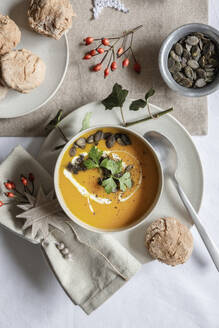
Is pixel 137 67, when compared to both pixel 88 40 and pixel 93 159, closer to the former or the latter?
pixel 88 40

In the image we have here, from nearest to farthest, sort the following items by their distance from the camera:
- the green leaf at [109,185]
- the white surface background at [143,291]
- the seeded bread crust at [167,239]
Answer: the green leaf at [109,185]
the seeded bread crust at [167,239]
the white surface background at [143,291]

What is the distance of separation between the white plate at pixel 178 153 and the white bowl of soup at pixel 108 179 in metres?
0.09

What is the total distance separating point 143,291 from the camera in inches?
70.5

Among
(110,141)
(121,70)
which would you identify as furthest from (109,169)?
(121,70)

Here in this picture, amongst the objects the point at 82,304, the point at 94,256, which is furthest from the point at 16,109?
the point at 82,304

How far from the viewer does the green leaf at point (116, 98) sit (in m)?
1.48

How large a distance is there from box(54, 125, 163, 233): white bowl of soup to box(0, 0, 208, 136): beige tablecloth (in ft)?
1.00

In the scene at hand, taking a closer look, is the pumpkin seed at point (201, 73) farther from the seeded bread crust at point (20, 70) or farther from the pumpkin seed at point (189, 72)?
the seeded bread crust at point (20, 70)

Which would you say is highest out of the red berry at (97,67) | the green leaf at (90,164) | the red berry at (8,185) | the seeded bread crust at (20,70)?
the seeded bread crust at (20,70)

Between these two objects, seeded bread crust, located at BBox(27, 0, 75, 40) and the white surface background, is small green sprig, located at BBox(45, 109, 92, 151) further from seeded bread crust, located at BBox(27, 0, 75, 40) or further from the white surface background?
the white surface background

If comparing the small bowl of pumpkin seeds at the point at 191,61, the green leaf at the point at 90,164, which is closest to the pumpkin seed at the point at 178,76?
the small bowl of pumpkin seeds at the point at 191,61

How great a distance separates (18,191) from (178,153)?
75cm

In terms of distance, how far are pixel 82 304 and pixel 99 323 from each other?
0.33m

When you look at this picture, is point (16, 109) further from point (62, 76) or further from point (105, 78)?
point (105, 78)
